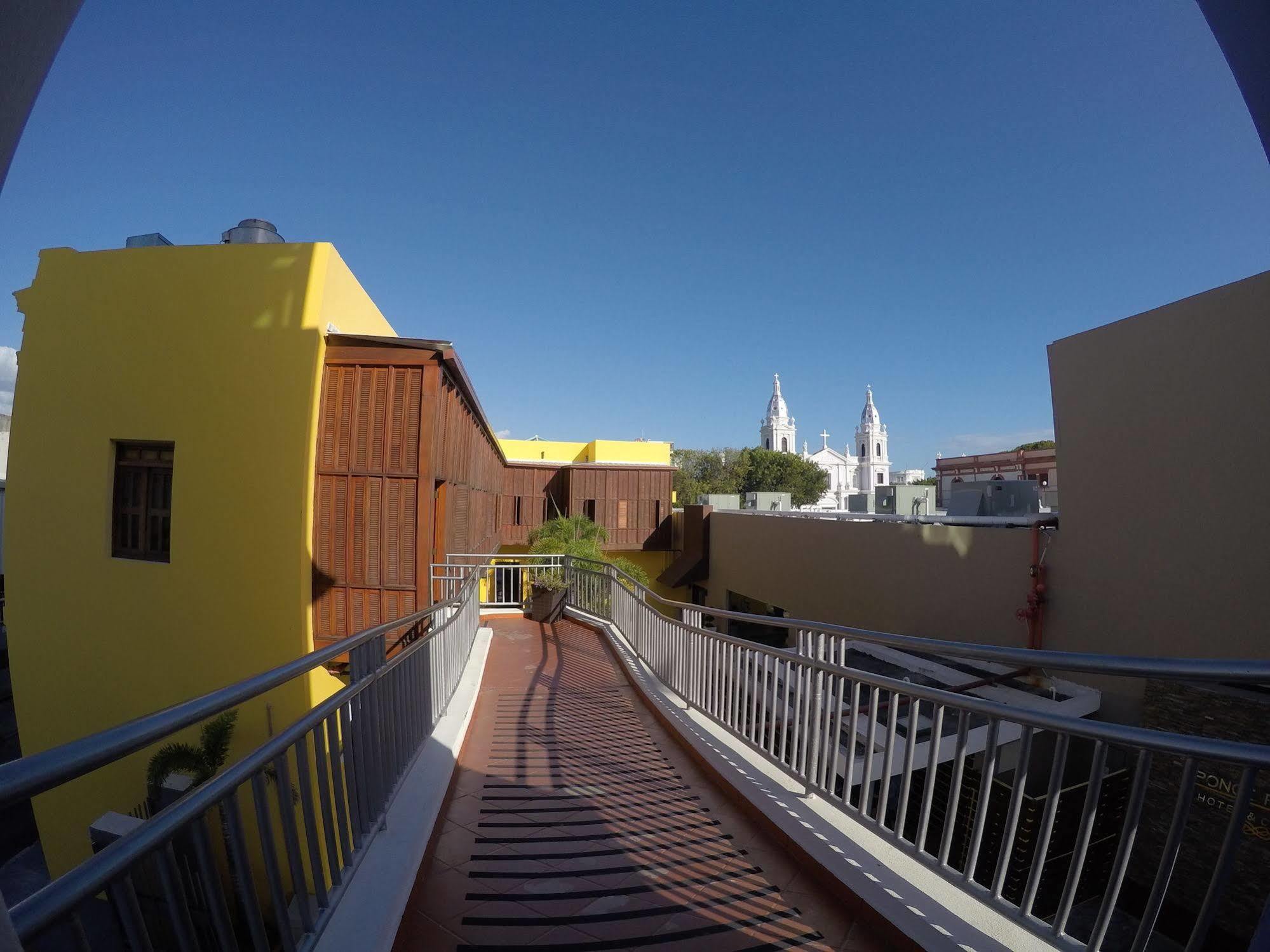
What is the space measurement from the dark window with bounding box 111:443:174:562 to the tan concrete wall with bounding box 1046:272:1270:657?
12.6 metres

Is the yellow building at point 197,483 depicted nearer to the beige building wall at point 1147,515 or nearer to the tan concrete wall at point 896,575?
the tan concrete wall at point 896,575

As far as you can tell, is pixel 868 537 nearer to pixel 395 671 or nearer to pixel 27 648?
pixel 395 671

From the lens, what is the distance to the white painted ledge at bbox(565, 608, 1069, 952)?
80.2 inches

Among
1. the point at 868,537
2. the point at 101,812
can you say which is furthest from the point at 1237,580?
the point at 101,812

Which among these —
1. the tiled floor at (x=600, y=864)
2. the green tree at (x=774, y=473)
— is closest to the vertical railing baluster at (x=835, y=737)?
the tiled floor at (x=600, y=864)

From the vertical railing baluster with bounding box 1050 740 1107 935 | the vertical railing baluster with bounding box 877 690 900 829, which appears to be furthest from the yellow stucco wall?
Result: the vertical railing baluster with bounding box 1050 740 1107 935

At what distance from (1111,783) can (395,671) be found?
7405mm

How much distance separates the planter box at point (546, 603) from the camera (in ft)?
34.4

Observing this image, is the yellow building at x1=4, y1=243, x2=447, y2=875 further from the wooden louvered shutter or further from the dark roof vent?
the dark roof vent

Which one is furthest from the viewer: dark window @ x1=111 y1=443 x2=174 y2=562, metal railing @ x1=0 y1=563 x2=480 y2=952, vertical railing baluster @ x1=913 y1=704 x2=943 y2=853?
dark window @ x1=111 y1=443 x2=174 y2=562

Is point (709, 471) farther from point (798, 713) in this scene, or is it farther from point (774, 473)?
point (798, 713)

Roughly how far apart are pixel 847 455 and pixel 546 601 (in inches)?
3492

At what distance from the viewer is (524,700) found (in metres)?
5.85

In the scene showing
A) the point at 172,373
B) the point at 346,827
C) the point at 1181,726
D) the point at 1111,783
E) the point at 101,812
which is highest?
the point at 172,373
